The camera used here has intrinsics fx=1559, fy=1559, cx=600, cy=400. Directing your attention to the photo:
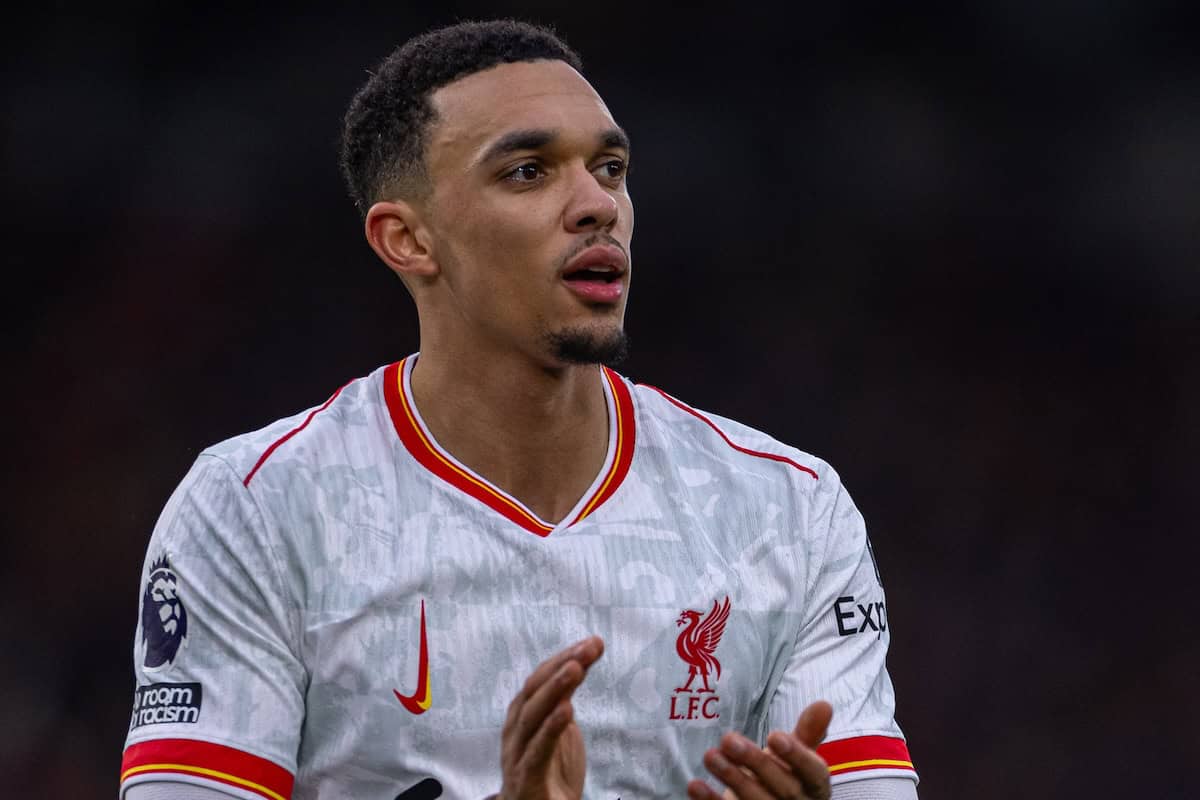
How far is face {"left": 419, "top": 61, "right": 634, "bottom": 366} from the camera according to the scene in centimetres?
253

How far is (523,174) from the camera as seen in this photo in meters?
2.59

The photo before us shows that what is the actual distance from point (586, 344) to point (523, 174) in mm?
310

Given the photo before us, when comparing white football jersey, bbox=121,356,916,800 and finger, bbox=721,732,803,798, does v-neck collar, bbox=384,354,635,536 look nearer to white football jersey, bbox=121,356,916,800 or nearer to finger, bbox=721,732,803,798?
white football jersey, bbox=121,356,916,800

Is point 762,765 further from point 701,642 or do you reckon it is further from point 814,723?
point 701,642

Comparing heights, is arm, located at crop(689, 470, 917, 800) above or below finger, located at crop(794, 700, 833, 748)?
above

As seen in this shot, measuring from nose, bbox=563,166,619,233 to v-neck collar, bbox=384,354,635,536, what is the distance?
407mm

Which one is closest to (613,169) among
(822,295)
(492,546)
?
(492,546)

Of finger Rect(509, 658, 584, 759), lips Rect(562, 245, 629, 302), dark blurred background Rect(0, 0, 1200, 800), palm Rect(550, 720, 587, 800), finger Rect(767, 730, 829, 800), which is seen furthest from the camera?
dark blurred background Rect(0, 0, 1200, 800)

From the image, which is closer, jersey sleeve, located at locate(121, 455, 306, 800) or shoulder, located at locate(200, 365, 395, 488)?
jersey sleeve, located at locate(121, 455, 306, 800)

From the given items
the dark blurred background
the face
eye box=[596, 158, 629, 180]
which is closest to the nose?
the face

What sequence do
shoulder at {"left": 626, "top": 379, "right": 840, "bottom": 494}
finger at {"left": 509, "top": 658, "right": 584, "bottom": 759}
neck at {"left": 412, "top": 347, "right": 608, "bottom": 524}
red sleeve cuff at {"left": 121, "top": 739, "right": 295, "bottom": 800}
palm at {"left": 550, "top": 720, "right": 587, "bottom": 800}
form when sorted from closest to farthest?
finger at {"left": 509, "top": 658, "right": 584, "bottom": 759}
palm at {"left": 550, "top": 720, "right": 587, "bottom": 800}
red sleeve cuff at {"left": 121, "top": 739, "right": 295, "bottom": 800}
neck at {"left": 412, "top": 347, "right": 608, "bottom": 524}
shoulder at {"left": 626, "top": 379, "right": 840, "bottom": 494}

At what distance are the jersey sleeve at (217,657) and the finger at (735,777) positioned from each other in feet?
2.40

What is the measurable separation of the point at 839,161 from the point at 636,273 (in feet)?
2.84

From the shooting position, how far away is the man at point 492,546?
2.39m
